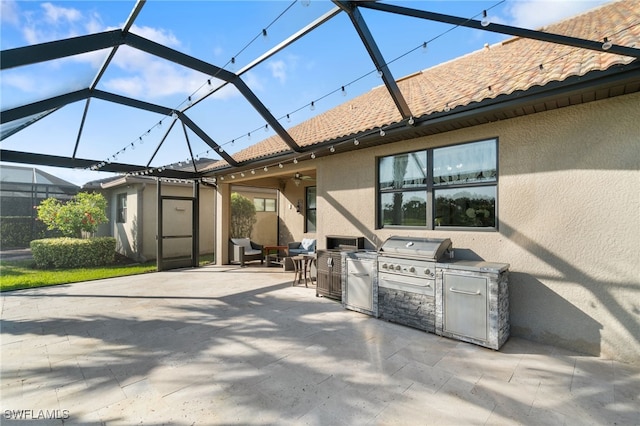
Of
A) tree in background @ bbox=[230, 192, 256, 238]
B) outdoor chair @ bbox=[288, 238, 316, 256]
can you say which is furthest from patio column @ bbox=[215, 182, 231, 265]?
outdoor chair @ bbox=[288, 238, 316, 256]

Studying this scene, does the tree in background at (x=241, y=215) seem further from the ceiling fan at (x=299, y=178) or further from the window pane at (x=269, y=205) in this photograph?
the ceiling fan at (x=299, y=178)

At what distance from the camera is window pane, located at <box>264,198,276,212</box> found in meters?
13.6

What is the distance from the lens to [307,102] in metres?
4.68

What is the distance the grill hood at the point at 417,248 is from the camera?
3.92 metres

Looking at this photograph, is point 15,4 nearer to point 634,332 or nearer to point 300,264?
point 300,264

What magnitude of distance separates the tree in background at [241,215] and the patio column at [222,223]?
1960mm

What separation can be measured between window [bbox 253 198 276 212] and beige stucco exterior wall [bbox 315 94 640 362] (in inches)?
411

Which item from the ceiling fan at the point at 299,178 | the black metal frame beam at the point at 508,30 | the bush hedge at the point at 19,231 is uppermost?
the black metal frame beam at the point at 508,30

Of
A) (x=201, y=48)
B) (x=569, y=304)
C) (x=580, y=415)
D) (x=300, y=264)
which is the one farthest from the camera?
(x=300, y=264)

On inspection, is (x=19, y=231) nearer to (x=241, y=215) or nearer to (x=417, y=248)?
(x=241, y=215)

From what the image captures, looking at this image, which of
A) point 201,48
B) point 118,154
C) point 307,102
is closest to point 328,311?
point 307,102

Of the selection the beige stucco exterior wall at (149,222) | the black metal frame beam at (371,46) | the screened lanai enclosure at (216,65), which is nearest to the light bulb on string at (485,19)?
the screened lanai enclosure at (216,65)

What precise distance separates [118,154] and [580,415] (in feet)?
31.2

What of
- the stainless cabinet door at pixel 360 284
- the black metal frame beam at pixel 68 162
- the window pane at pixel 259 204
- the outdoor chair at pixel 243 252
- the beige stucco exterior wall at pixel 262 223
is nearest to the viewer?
the stainless cabinet door at pixel 360 284
